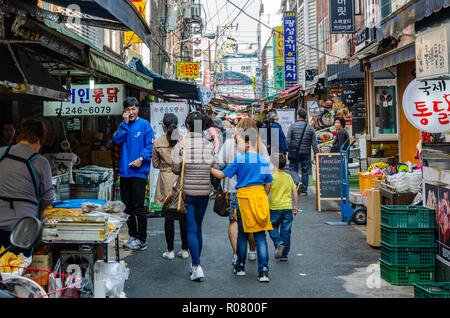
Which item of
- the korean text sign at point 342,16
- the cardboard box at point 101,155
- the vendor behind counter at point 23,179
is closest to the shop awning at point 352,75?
the korean text sign at point 342,16

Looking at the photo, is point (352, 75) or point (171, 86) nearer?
point (171, 86)

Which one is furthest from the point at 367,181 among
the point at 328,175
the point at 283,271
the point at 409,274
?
the point at 409,274

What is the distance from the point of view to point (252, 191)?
19.1ft

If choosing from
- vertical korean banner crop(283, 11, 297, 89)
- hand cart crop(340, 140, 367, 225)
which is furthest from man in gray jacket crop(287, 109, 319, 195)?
vertical korean banner crop(283, 11, 297, 89)

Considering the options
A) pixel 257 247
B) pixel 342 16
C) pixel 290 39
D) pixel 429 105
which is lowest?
pixel 257 247

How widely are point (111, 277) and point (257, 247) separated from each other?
1.81 meters

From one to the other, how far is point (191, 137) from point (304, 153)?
6567mm

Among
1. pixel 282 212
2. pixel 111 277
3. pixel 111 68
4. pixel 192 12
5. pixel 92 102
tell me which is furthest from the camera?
pixel 192 12

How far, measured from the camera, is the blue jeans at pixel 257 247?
579cm

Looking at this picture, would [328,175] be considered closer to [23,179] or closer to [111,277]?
[111,277]

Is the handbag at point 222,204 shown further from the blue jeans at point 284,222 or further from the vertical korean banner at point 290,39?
the vertical korean banner at point 290,39

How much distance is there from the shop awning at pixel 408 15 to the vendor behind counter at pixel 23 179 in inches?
243

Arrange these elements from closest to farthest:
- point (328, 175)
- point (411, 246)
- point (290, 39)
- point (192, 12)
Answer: point (411, 246) → point (328, 175) → point (192, 12) → point (290, 39)
